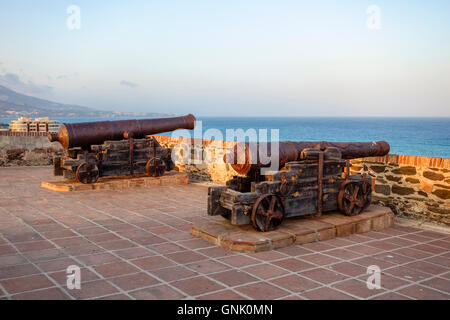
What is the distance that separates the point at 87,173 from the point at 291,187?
16.3ft

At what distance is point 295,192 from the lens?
5.49m

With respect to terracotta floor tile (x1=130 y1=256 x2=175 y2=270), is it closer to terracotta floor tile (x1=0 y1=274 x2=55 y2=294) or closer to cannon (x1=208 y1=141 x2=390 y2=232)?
terracotta floor tile (x1=0 y1=274 x2=55 y2=294)

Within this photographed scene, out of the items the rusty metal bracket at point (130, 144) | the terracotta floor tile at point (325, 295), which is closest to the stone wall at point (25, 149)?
the rusty metal bracket at point (130, 144)

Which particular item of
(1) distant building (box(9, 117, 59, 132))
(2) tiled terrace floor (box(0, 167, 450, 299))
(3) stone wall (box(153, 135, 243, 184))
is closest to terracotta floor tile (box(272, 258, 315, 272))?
(2) tiled terrace floor (box(0, 167, 450, 299))

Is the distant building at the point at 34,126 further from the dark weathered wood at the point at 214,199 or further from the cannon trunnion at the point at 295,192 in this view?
the cannon trunnion at the point at 295,192

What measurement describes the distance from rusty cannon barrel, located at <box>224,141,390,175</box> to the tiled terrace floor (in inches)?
44.2

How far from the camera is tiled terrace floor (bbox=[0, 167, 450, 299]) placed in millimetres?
3537

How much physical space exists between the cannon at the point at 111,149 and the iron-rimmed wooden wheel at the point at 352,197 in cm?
492

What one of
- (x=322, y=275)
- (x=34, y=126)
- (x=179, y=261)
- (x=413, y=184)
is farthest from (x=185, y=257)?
(x=34, y=126)

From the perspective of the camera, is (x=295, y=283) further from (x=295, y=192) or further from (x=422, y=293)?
(x=295, y=192)
